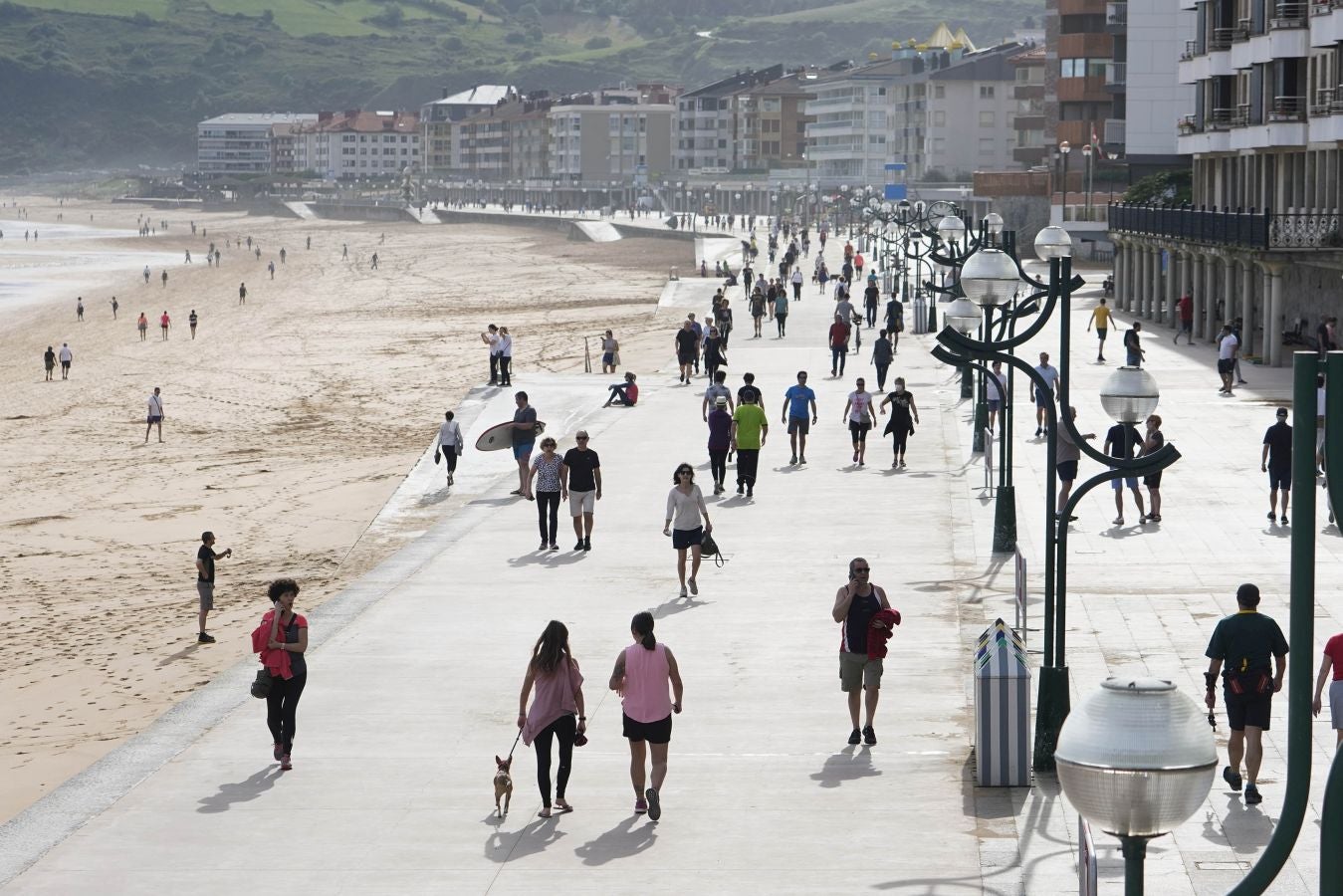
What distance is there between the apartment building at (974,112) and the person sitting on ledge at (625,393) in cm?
10231

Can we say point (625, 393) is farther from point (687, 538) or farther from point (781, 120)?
point (781, 120)

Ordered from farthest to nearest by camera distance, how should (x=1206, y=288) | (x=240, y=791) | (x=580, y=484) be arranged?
(x=1206, y=288) < (x=580, y=484) < (x=240, y=791)

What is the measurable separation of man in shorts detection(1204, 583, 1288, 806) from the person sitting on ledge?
23.3 m

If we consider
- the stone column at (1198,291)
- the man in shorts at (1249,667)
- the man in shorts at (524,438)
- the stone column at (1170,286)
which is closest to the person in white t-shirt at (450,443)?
the man in shorts at (524,438)

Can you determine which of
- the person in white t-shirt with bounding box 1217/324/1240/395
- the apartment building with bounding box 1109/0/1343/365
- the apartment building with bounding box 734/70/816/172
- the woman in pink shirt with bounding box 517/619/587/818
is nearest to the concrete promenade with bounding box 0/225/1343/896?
the woman in pink shirt with bounding box 517/619/587/818

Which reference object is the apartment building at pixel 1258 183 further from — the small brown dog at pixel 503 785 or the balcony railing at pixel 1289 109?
the small brown dog at pixel 503 785

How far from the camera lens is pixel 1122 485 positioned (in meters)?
21.9

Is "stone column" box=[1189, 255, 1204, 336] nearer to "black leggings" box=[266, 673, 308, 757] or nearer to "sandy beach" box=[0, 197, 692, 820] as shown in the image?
"sandy beach" box=[0, 197, 692, 820]

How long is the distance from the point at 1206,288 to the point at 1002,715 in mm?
37003

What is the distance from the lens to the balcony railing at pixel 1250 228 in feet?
125

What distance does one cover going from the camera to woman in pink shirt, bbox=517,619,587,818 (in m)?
10.6

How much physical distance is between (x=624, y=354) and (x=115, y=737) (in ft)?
110

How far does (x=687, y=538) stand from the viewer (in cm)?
1741

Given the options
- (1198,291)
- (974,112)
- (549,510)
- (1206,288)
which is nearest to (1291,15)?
(1206,288)
